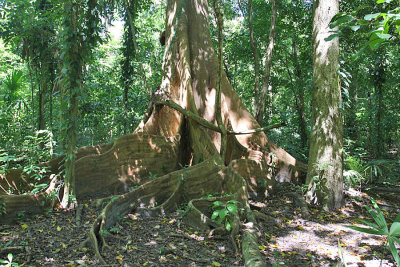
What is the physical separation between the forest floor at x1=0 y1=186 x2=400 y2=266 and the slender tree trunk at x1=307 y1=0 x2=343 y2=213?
55cm

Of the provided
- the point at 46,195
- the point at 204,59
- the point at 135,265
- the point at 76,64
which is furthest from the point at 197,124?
the point at 135,265

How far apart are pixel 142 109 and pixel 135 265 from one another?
25.4 feet

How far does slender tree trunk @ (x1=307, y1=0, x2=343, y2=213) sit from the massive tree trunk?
1.13 m

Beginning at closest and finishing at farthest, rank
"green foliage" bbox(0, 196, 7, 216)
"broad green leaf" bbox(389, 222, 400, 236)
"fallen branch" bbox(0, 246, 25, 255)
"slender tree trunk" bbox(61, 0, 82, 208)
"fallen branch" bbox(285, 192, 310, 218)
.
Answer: "broad green leaf" bbox(389, 222, 400, 236) < "fallen branch" bbox(0, 246, 25, 255) < "green foliage" bbox(0, 196, 7, 216) < "slender tree trunk" bbox(61, 0, 82, 208) < "fallen branch" bbox(285, 192, 310, 218)

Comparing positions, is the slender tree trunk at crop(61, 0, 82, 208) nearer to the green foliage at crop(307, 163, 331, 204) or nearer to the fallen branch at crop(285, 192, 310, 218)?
the fallen branch at crop(285, 192, 310, 218)

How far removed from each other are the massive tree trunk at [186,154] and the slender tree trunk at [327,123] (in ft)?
3.72

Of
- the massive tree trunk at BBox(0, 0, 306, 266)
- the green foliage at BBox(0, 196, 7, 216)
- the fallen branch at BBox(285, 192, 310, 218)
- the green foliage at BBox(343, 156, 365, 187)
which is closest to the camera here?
the green foliage at BBox(0, 196, 7, 216)

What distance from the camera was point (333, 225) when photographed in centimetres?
494

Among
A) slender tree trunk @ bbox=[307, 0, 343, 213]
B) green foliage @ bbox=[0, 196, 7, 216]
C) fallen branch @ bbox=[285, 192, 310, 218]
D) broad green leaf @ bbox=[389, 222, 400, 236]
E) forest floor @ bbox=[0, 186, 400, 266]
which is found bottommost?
forest floor @ bbox=[0, 186, 400, 266]

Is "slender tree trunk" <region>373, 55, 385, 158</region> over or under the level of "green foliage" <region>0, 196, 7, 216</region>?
over

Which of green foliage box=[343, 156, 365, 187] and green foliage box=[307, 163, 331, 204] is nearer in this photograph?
green foliage box=[307, 163, 331, 204]

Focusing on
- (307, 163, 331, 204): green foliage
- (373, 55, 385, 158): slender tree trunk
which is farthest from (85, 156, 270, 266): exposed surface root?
(373, 55, 385, 158): slender tree trunk

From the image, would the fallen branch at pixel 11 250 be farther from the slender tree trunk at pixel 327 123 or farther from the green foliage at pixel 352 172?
the green foliage at pixel 352 172

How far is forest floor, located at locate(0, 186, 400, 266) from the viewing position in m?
3.45
